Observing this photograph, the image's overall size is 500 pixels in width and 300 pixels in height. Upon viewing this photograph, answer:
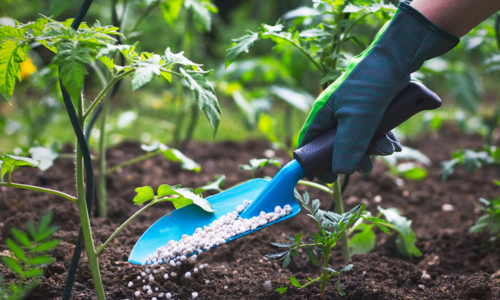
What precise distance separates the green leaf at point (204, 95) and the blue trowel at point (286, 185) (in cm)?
29

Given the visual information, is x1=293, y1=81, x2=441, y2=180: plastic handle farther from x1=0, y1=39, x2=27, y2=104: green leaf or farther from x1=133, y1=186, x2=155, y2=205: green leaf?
x1=0, y1=39, x2=27, y2=104: green leaf

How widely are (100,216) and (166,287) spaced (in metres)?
0.59

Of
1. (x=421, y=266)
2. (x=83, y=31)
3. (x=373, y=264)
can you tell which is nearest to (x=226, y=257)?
(x=373, y=264)

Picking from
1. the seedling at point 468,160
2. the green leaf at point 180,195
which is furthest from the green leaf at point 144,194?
the seedling at point 468,160

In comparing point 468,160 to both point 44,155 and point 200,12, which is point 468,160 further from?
point 44,155

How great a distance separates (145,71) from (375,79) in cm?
57

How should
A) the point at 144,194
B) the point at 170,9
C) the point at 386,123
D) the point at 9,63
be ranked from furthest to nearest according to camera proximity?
the point at 170,9
the point at 386,123
the point at 144,194
the point at 9,63

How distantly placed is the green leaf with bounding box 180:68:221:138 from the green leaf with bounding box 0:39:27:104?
35cm

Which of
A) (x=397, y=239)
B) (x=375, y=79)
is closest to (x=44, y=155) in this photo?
(x=375, y=79)

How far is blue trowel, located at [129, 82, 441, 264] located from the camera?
1016 millimetres

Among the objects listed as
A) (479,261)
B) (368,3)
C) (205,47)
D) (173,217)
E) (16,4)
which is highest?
(16,4)

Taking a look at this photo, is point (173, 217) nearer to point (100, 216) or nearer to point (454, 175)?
point (100, 216)

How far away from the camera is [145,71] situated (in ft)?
2.52

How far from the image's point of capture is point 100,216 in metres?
1.49
